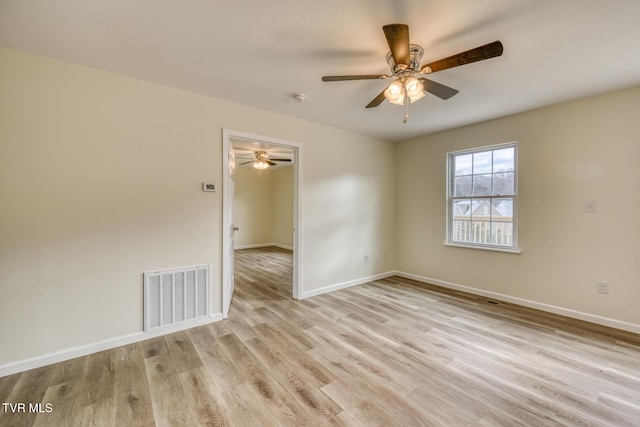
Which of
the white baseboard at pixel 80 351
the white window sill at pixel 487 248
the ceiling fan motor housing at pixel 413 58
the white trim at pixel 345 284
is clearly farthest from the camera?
the white trim at pixel 345 284

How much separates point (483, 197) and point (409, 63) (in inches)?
112

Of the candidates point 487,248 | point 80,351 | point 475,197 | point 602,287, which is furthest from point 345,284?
point 80,351

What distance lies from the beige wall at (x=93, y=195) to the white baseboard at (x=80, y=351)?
0.12 ft

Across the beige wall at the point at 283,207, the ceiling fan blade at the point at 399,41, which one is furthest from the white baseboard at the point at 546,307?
the beige wall at the point at 283,207

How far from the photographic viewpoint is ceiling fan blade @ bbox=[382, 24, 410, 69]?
1.52 meters

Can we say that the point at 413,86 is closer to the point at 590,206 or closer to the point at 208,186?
the point at 208,186

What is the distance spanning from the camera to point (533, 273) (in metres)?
3.37

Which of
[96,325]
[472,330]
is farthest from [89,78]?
[472,330]

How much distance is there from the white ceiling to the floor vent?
A: 75.7 inches

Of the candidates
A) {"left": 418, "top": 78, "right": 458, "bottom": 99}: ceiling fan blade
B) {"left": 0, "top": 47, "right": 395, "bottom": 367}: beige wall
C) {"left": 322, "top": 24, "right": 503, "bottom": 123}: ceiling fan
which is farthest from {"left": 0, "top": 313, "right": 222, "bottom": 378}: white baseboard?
{"left": 418, "top": 78, "right": 458, "bottom": 99}: ceiling fan blade

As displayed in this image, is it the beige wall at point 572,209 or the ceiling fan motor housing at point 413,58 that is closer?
the ceiling fan motor housing at point 413,58

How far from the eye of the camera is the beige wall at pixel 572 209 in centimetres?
276

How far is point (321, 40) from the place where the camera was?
1940mm

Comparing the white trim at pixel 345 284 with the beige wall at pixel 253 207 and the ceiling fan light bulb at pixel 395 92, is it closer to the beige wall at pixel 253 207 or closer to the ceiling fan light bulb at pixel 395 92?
the ceiling fan light bulb at pixel 395 92
